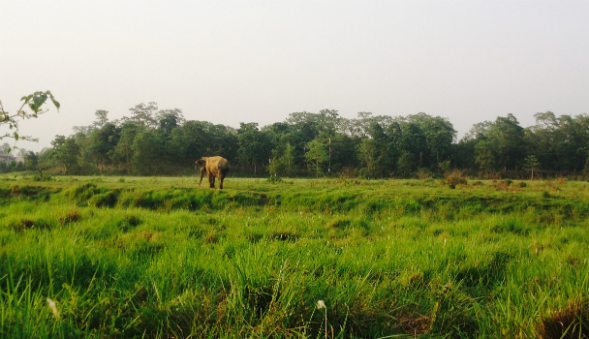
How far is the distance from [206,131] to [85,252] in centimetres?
5060

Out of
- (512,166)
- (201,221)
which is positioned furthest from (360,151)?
(201,221)

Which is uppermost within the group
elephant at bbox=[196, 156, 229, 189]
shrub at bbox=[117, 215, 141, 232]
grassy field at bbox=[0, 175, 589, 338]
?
elephant at bbox=[196, 156, 229, 189]

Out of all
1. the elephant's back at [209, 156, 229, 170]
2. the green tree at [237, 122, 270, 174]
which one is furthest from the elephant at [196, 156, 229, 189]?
the green tree at [237, 122, 270, 174]

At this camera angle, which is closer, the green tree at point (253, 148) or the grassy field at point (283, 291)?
the grassy field at point (283, 291)

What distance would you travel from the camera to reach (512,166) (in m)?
51.4

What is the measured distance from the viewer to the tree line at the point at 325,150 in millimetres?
43000

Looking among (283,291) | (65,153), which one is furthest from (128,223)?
(65,153)

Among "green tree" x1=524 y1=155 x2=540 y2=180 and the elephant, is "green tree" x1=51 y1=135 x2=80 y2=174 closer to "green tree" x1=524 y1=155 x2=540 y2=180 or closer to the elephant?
the elephant

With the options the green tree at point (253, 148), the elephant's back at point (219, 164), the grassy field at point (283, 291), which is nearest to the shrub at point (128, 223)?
the grassy field at point (283, 291)

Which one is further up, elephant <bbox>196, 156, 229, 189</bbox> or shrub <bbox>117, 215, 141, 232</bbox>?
elephant <bbox>196, 156, 229, 189</bbox>

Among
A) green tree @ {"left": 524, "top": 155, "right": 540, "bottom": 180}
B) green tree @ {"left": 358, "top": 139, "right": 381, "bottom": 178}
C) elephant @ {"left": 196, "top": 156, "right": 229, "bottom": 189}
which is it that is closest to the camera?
elephant @ {"left": 196, "top": 156, "right": 229, "bottom": 189}

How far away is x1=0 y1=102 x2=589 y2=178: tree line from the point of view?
43.0 m

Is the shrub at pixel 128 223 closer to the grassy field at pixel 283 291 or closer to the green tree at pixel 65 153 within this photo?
the grassy field at pixel 283 291

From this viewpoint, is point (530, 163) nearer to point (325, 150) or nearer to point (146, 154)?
point (325, 150)
